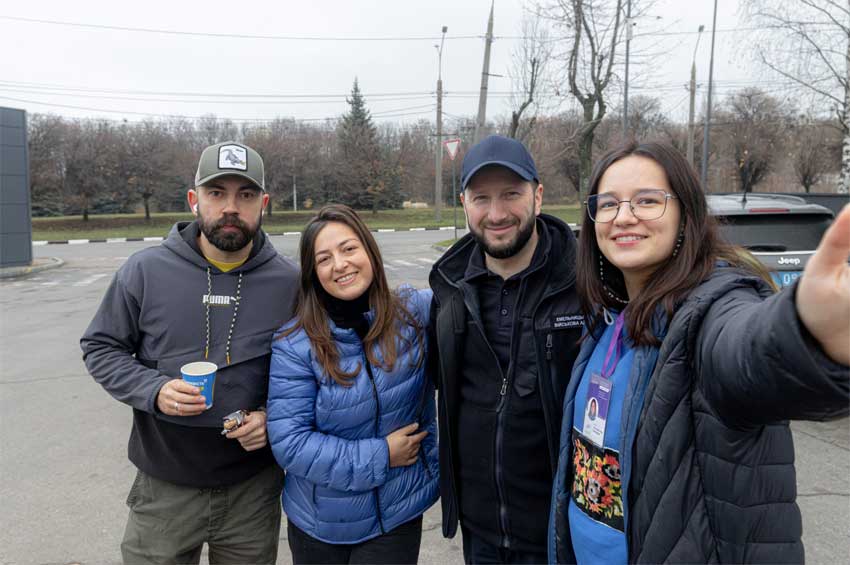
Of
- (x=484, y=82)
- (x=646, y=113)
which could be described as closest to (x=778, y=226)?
(x=484, y=82)

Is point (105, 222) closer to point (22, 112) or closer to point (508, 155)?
point (22, 112)

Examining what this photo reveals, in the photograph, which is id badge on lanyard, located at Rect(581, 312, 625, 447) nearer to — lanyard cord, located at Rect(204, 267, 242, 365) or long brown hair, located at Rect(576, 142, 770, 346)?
long brown hair, located at Rect(576, 142, 770, 346)

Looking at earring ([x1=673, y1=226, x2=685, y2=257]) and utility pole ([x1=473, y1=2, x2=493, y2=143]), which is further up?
utility pole ([x1=473, y1=2, x2=493, y2=143])

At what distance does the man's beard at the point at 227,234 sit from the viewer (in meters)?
2.30

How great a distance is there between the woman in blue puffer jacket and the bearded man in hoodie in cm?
20

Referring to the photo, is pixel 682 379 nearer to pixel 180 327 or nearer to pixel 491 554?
pixel 491 554

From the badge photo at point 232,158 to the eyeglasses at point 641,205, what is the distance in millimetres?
1534

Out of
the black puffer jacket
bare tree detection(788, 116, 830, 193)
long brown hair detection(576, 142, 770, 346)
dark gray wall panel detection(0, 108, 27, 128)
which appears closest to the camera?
the black puffer jacket

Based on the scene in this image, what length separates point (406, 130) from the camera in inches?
2231

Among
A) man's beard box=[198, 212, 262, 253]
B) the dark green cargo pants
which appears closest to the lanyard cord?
man's beard box=[198, 212, 262, 253]

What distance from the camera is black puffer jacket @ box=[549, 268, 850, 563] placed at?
1.03 m

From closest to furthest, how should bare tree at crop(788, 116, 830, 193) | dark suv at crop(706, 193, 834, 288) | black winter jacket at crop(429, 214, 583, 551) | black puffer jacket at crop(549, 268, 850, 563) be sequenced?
black puffer jacket at crop(549, 268, 850, 563) < black winter jacket at crop(429, 214, 583, 551) < dark suv at crop(706, 193, 834, 288) < bare tree at crop(788, 116, 830, 193)

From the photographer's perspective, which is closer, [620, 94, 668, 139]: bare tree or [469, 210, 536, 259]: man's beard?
[469, 210, 536, 259]: man's beard

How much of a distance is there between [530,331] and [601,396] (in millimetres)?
494
